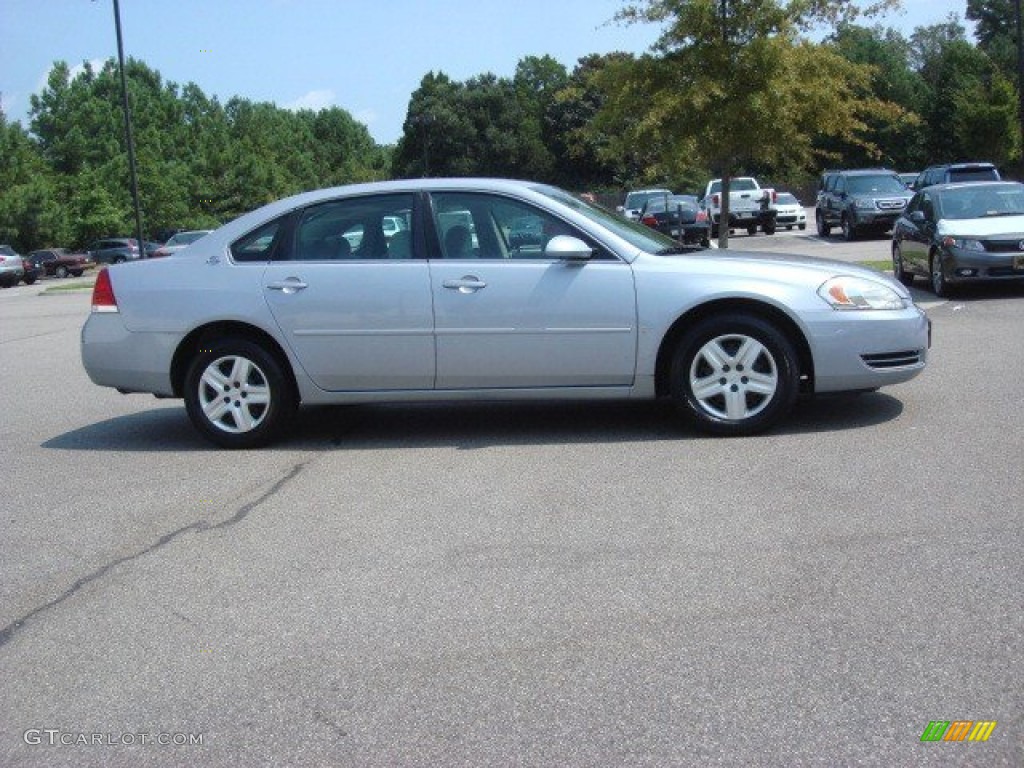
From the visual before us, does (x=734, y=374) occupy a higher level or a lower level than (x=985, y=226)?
lower

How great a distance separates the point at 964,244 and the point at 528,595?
11226 mm

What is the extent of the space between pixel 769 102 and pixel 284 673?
18891 mm

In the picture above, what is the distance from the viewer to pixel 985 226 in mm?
14500

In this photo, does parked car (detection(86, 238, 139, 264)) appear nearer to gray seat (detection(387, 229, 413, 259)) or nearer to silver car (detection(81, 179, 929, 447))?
silver car (detection(81, 179, 929, 447))

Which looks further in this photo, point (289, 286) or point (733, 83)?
point (733, 83)

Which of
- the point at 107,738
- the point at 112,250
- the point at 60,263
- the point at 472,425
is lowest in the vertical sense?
the point at 107,738

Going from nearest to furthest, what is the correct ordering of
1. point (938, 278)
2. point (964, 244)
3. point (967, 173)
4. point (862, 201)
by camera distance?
1. point (964, 244)
2. point (938, 278)
3. point (967, 173)
4. point (862, 201)

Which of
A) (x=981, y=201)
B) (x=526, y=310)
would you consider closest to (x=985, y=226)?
(x=981, y=201)

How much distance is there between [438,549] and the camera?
17.4 ft

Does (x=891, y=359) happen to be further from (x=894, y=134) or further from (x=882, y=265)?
(x=894, y=134)

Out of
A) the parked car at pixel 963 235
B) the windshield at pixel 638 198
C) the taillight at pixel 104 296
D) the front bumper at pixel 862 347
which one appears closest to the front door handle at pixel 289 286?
the taillight at pixel 104 296

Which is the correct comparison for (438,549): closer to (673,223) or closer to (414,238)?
(414,238)

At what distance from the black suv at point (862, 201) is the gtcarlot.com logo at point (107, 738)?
26.7 metres

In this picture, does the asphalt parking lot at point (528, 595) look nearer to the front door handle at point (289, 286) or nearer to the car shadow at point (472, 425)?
the car shadow at point (472, 425)
